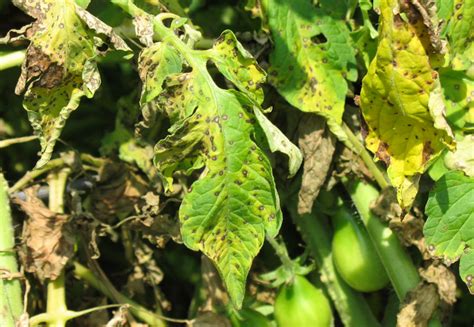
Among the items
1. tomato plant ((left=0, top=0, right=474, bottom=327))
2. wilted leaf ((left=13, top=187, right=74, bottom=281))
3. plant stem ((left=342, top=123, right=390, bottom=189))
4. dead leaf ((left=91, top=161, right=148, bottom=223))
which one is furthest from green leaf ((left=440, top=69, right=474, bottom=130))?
wilted leaf ((left=13, top=187, right=74, bottom=281))

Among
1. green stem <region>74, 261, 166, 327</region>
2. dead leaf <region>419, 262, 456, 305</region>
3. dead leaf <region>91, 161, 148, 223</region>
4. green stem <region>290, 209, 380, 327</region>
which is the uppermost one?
dead leaf <region>419, 262, 456, 305</region>

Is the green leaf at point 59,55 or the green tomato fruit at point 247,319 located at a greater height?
the green leaf at point 59,55

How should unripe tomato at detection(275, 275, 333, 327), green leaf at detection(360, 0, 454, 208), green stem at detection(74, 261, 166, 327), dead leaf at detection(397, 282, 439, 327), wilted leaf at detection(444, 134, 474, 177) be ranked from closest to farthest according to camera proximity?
green leaf at detection(360, 0, 454, 208)
wilted leaf at detection(444, 134, 474, 177)
dead leaf at detection(397, 282, 439, 327)
unripe tomato at detection(275, 275, 333, 327)
green stem at detection(74, 261, 166, 327)

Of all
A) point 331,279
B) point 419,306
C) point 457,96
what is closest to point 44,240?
point 331,279

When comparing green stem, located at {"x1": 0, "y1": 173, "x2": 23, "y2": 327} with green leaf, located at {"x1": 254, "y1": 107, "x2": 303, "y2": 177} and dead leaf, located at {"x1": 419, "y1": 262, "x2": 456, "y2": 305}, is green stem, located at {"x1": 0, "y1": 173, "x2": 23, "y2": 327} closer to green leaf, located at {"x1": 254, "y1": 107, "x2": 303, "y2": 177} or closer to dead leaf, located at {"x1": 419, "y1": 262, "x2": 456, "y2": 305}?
green leaf, located at {"x1": 254, "y1": 107, "x2": 303, "y2": 177}

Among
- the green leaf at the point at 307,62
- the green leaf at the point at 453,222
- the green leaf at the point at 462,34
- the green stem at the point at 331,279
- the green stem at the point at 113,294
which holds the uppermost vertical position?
the green leaf at the point at 462,34

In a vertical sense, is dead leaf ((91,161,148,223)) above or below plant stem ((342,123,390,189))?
below

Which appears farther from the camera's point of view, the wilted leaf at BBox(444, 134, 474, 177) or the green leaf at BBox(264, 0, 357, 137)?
the green leaf at BBox(264, 0, 357, 137)

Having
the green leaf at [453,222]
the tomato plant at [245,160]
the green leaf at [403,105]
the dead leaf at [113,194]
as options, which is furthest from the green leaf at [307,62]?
the dead leaf at [113,194]

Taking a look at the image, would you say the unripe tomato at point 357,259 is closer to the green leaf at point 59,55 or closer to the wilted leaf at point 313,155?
the wilted leaf at point 313,155

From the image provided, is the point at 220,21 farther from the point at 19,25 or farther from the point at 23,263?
the point at 23,263
